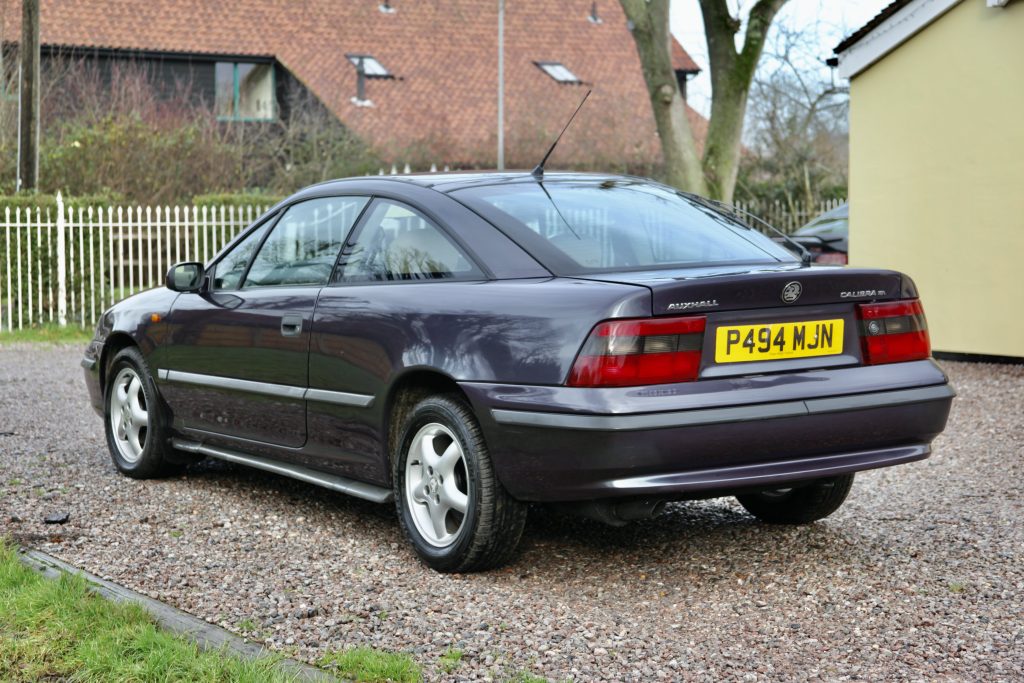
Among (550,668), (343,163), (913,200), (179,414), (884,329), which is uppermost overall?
(343,163)

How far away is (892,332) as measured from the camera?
5039mm

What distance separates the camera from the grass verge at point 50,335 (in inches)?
640

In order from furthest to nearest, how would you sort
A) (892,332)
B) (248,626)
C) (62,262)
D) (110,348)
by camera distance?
(62,262), (110,348), (892,332), (248,626)

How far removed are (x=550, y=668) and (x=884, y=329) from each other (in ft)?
6.38

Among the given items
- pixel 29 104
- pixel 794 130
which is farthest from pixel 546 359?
pixel 794 130

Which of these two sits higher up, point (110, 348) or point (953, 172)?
point (953, 172)

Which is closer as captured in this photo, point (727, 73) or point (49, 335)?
point (49, 335)

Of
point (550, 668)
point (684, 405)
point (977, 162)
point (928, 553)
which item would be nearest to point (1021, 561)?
point (928, 553)

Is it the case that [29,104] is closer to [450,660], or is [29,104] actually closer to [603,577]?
[603,577]

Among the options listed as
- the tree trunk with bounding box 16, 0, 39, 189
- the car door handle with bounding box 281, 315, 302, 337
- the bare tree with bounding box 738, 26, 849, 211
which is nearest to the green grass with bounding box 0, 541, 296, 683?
the car door handle with bounding box 281, 315, 302, 337

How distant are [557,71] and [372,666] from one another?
3591 cm

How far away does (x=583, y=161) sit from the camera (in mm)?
33969

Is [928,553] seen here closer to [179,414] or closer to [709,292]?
[709,292]

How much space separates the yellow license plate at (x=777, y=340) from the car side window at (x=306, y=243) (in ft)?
6.43
